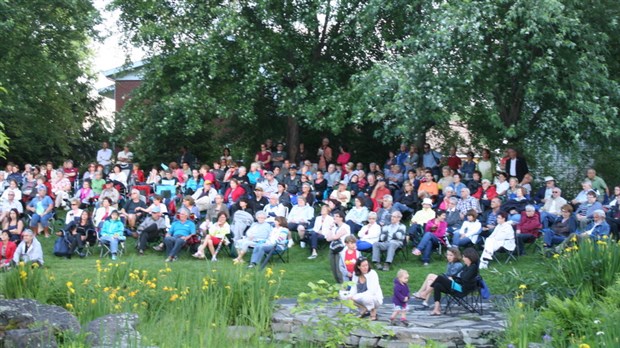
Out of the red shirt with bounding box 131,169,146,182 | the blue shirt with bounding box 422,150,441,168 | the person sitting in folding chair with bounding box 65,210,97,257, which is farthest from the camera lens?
the red shirt with bounding box 131,169,146,182

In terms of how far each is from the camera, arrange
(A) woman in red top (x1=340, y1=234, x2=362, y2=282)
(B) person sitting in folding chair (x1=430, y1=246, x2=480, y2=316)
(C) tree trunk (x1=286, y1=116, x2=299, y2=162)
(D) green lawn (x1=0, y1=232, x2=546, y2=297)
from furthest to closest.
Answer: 1. (C) tree trunk (x1=286, y1=116, x2=299, y2=162)
2. (D) green lawn (x1=0, y1=232, x2=546, y2=297)
3. (A) woman in red top (x1=340, y1=234, x2=362, y2=282)
4. (B) person sitting in folding chair (x1=430, y1=246, x2=480, y2=316)

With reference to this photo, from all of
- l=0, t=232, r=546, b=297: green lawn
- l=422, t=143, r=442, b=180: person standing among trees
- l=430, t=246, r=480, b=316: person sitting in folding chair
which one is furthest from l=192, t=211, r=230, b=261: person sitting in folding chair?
l=422, t=143, r=442, b=180: person standing among trees

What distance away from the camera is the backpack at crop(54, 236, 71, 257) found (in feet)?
58.4

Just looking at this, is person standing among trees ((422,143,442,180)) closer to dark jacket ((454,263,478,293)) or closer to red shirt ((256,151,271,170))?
red shirt ((256,151,271,170))

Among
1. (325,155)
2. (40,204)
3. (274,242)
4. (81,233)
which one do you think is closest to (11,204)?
(40,204)

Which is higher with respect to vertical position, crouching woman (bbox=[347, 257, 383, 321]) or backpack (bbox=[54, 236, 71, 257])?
backpack (bbox=[54, 236, 71, 257])

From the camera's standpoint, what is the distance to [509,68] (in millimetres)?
18672

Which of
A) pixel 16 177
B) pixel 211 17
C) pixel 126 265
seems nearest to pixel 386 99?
pixel 211 17

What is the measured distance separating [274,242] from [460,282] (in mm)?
4909

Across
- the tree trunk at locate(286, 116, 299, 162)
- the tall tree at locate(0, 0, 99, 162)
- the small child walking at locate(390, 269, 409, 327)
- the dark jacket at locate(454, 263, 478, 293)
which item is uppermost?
the tall tree at locate(0, 0, 99, 162)

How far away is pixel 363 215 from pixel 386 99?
261 cm

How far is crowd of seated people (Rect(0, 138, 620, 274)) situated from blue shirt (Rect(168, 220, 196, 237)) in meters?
0.02

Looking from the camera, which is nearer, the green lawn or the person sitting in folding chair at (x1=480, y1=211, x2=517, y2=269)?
the green lawn

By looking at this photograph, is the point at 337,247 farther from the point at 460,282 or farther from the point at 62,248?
the point at 62,248
